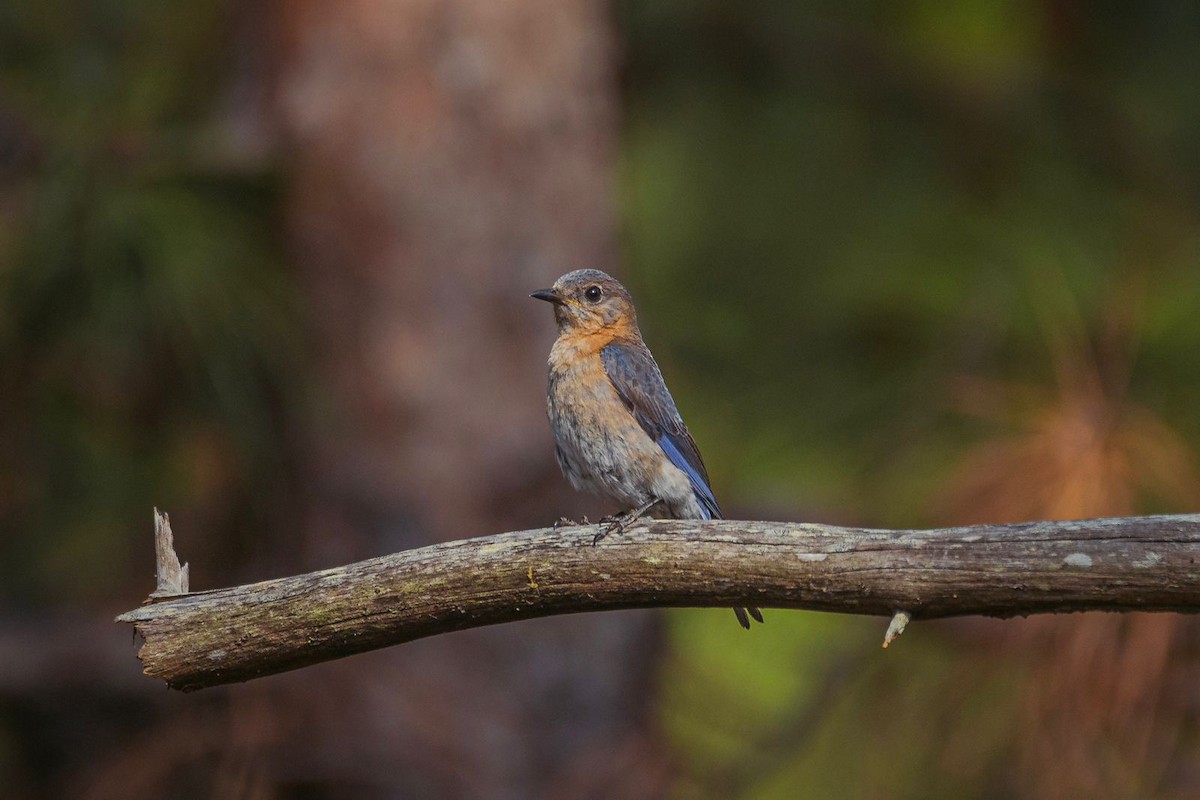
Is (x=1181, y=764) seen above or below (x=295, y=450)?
below

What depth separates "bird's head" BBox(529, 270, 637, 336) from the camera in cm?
516

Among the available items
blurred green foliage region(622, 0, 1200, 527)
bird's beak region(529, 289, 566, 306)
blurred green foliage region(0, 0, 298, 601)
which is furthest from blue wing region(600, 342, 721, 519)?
blurred green foliage region(622, 0, 1200, 527)

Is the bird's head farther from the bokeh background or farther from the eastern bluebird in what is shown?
the bokeh background

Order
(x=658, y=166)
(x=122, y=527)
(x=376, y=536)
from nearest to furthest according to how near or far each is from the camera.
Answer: (x=376, y=536) < (x=122, y=527) < (x=658, y=166)

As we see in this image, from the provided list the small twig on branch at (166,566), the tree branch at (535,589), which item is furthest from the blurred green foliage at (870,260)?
the small twig on branch at (166,566)

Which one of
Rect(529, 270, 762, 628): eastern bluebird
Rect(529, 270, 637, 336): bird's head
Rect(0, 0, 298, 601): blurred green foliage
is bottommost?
Rect(529, 270, 762, 628): eastern bluebird

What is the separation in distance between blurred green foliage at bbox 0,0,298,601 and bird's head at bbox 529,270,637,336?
1.48 meters

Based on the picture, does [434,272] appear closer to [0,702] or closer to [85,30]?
[85,30]

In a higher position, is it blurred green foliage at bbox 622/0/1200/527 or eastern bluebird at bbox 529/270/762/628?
blurred green foliage at bbox 622/0/1200/527

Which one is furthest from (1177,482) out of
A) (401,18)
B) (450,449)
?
(401,18)

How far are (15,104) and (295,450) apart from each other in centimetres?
191

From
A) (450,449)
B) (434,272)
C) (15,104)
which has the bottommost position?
(450,449)

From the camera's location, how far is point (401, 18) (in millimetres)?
6250

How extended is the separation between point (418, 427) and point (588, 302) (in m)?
1.31
